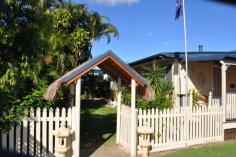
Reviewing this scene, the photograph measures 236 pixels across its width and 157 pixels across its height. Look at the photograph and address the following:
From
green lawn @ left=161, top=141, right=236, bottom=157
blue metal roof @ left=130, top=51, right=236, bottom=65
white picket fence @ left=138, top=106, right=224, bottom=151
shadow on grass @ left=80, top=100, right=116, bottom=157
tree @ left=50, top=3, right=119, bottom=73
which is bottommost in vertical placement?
green lawn @ left=161, top=141, right=236, bottom=157

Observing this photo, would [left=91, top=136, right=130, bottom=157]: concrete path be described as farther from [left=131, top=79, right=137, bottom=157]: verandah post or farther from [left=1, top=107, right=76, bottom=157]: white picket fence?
[left=1, top=107, right=76, bottom=157]: white picket fence

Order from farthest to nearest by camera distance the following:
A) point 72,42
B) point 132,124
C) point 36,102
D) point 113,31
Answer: point 113,31, point 72,42, point 132,124, point 36,102

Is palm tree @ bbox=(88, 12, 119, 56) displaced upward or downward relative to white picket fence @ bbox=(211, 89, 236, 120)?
Answer: upward

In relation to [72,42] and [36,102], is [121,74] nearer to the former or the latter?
[36,102]

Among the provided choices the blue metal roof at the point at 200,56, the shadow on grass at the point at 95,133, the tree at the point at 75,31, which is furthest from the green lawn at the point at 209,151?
the tree at the point at 75,31

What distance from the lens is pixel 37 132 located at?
845cm

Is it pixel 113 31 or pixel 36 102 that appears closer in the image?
pixel 36 102

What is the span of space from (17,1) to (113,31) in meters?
20.0

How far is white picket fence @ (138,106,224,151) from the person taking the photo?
10.6 m

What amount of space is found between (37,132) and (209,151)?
530 centimetres

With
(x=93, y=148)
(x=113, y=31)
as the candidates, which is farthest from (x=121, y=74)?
(x=113, y=31)

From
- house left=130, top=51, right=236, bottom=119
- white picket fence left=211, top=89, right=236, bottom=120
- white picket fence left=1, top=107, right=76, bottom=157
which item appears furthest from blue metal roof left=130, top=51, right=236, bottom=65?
white picket fence left=1, top=107, right=76, bottom=157

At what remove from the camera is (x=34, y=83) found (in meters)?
9.32

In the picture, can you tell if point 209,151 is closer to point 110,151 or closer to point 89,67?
point 110,151
